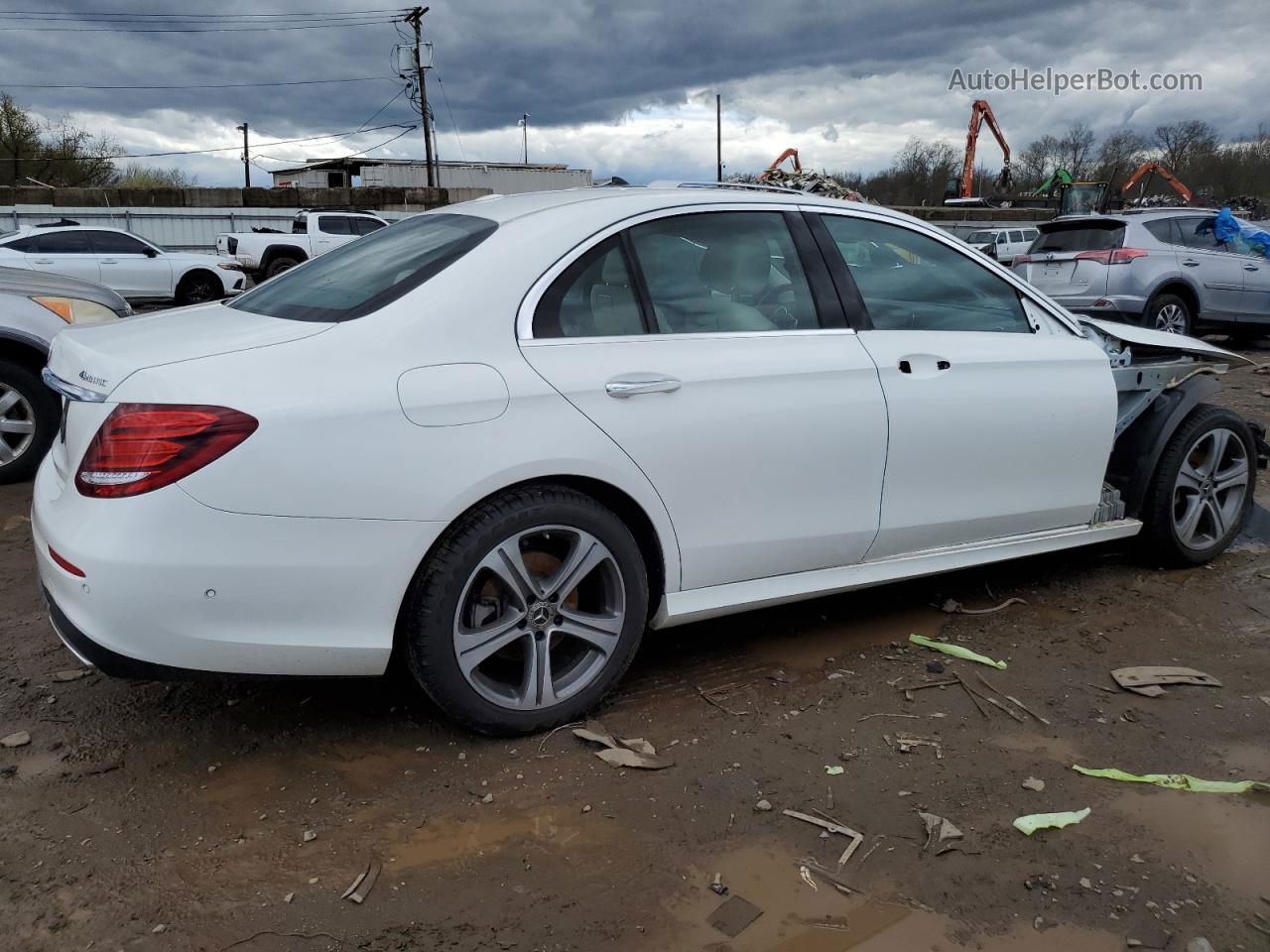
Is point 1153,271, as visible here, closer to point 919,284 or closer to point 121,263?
point 919,284

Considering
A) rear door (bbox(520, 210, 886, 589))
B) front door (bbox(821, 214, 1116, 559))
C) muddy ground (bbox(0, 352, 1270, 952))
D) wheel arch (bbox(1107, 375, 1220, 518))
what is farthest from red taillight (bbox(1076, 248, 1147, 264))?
rear door (bbox(520, 210, 886, 589))

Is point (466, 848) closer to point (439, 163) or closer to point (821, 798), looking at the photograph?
point (821, 798)

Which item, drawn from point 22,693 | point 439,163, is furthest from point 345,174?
point 22,693

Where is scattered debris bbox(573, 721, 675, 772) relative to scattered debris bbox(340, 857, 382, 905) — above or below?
above

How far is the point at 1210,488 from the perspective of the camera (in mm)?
4688

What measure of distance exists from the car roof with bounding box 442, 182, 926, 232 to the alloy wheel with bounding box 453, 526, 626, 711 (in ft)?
3.54

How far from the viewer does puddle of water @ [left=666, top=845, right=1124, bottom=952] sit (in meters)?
2.25

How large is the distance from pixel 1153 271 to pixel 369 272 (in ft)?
33.8

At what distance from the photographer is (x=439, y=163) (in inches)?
2154

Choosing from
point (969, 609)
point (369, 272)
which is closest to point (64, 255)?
point (369, 272)

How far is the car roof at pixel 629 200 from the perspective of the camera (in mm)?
3289

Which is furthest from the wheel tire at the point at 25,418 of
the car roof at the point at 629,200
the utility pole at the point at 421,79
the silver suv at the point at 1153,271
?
the utility pole at the point at 421,79

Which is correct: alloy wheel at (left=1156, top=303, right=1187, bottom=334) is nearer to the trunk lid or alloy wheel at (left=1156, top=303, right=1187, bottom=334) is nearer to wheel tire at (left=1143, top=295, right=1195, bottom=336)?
wheel tire at (left=1143, top=295, right=1195, bottom=336)

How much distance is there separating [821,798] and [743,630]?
125cm
